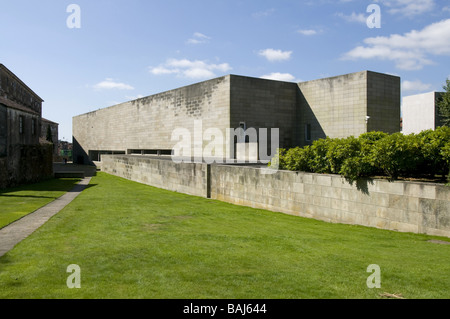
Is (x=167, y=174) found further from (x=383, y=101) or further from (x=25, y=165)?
(x=383, y=101)

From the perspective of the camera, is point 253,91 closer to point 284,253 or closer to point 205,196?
point 205,196

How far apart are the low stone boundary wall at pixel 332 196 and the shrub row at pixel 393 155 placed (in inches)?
17.1

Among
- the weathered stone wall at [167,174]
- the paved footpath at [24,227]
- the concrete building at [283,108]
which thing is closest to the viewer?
the paved footpath at [24,227]

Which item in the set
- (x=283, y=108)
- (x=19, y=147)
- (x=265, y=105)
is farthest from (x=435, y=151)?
(x=19, y=147)

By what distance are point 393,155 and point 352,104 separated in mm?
17513

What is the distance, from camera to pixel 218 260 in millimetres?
5945

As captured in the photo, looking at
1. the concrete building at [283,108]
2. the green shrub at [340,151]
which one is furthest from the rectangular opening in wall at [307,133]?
the green shrub at [340,151]

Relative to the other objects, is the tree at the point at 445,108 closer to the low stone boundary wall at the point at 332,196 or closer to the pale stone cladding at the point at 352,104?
the pale stone cladding at the point at 352,104

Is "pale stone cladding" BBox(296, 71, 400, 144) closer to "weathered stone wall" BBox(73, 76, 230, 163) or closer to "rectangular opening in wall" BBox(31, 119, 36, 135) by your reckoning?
"weathered stone wall" BBox(73, 76, 230, 163)

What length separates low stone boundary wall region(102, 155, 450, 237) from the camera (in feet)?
26.2

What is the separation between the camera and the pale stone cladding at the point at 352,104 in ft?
80.5

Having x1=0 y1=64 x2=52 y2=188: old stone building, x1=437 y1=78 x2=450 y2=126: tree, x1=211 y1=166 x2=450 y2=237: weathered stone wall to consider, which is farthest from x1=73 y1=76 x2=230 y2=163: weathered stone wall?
x1=437 y1=78 x2=450 y2=126: tree

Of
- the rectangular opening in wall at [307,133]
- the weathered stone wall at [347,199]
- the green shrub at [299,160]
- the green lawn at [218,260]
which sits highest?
the rectangular opening in wall at [307,133]
